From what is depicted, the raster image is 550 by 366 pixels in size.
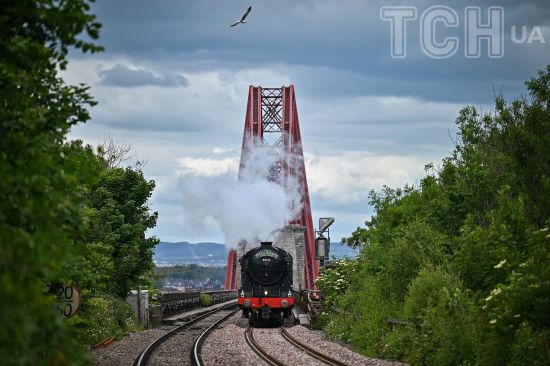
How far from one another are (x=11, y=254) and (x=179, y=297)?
47.1 metres

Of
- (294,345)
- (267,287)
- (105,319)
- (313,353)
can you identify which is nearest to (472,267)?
(313,353)

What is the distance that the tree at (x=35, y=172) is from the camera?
7352 millimetres

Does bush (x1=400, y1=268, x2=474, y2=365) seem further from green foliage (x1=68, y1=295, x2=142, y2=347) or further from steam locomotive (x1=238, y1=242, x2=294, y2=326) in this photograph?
steam locomotive (x1=238, y1=242, x2=294, y2=326)

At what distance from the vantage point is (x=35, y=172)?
30.7ft

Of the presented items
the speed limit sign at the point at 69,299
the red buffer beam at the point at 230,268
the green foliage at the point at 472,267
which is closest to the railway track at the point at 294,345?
the green foliage at the point at 472,267

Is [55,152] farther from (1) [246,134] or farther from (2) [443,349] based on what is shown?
(1) [246,134]

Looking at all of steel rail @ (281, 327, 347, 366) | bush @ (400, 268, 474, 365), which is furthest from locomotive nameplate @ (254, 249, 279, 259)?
bush @ (400, 268, 474, 365)

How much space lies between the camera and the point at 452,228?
27406mm

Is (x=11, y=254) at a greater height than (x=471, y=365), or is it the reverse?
(x=11, y=254)

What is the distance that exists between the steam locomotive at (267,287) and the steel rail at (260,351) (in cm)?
360

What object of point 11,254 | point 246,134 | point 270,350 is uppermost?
point 246,134

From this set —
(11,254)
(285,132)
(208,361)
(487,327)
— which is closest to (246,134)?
(285,132)

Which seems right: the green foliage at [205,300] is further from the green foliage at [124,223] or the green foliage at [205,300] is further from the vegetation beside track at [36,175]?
the vegetation beside track at [36,175]

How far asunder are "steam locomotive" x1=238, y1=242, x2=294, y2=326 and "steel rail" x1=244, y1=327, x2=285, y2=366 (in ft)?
11.8
